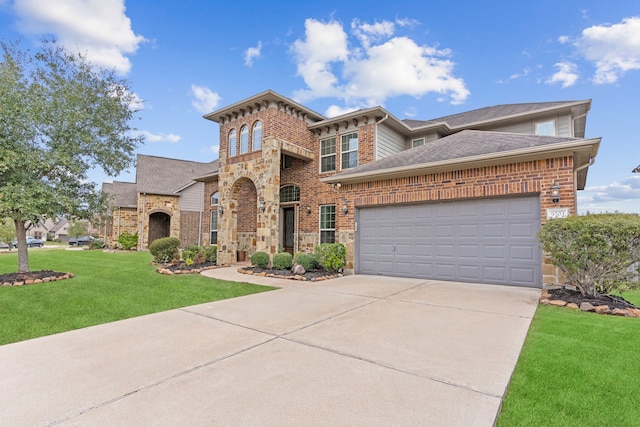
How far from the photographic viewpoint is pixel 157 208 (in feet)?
65.9

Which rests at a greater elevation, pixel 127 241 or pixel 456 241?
pixel 456 241

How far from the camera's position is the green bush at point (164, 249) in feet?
38.8

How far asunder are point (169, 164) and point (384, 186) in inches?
764

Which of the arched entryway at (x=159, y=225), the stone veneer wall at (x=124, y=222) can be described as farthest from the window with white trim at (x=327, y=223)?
the stone veneer wall at (x=124, y=222)

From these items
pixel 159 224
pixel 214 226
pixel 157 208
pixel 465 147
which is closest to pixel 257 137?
pixel 214 226

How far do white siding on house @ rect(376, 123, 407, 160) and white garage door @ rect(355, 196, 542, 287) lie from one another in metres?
3.02

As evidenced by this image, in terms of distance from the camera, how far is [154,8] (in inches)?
416

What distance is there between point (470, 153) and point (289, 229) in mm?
8231

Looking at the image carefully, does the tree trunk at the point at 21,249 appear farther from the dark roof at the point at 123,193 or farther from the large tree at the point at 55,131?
the dark roof at the point at 123,193

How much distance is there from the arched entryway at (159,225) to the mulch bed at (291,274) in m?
13.2

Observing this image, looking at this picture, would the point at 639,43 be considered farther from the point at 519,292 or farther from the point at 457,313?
the point at 457,313

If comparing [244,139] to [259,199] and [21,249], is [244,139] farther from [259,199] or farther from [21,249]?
[21,249]

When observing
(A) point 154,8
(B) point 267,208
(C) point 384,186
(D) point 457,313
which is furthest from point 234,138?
(D) point 457,313

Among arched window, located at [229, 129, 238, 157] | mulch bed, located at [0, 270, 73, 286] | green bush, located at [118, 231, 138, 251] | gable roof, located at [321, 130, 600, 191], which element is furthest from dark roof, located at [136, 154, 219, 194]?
gable roof, located at [321, 130, 600, 191]
